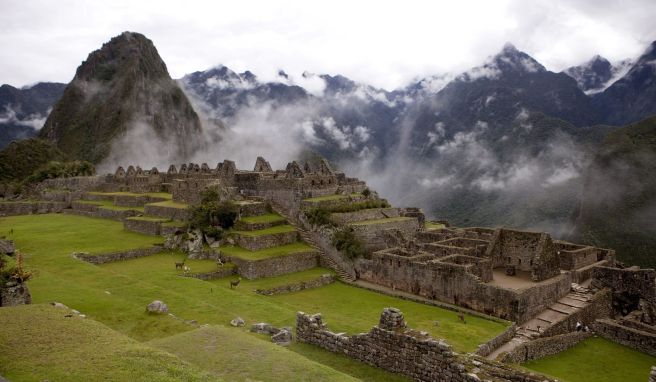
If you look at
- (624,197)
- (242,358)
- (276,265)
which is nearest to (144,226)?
(276,265)

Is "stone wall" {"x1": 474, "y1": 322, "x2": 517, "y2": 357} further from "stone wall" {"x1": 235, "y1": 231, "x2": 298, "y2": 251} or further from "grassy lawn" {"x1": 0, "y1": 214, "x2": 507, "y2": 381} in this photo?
"stone wall" {"x1": 235, "y1": 231, "x2": 298, "y2": 251}

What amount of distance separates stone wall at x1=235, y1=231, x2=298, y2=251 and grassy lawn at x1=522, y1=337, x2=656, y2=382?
15.7m

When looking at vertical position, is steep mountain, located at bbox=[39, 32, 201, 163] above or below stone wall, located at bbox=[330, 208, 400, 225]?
above

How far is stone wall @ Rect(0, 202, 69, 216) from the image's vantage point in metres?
43.3

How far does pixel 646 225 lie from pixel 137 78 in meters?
142

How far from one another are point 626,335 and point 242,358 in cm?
1716

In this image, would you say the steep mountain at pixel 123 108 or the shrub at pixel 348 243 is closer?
the shrub at pixel 348 243

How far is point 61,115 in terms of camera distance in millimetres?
147375

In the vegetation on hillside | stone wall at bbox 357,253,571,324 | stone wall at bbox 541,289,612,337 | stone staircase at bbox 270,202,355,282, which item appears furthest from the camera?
the vegetation on hillside

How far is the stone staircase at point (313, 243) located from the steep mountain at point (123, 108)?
103637 millimetres

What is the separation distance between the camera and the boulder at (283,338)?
12234mm

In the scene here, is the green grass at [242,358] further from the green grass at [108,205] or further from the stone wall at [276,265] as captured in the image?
the green grass at [108,205]

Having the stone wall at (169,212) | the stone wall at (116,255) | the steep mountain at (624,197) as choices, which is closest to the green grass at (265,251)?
the stone wall at (116,255)

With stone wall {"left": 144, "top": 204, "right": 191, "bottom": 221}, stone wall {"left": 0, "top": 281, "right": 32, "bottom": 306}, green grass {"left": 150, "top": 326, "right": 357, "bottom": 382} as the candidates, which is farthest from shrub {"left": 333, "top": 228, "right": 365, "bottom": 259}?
stone wall {"left": 0, "top": 281, "right": 32, "bottom": 306}
